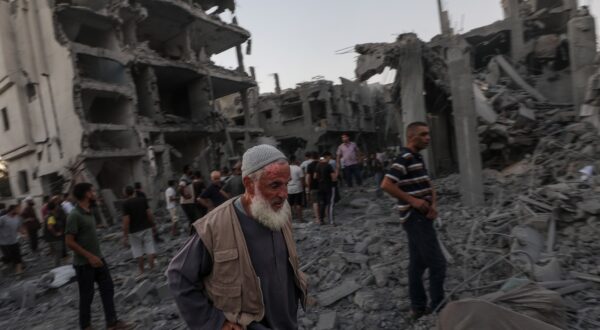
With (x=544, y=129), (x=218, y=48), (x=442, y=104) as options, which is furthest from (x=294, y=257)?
(x=218, y=48)

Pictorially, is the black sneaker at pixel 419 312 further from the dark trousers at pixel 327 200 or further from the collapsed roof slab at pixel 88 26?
the collapsed roof slab at pixel 88 26

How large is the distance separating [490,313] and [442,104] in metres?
11.8

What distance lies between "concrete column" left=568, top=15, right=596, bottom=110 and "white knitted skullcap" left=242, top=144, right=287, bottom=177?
38.6 ft

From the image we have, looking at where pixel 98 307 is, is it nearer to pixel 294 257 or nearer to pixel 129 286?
pixel 129 286

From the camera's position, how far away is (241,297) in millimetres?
1621

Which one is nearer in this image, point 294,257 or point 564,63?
Result: point 294,257

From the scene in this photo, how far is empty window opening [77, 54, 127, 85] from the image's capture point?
51.4 feet

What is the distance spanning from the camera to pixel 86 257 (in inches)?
157

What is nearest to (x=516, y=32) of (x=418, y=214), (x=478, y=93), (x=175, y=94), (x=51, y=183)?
(x=478, y=93)

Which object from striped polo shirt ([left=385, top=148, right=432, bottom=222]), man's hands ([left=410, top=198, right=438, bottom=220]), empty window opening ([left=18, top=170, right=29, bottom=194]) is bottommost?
man's hands ([left=410, top=198, right=438, bottom=220])

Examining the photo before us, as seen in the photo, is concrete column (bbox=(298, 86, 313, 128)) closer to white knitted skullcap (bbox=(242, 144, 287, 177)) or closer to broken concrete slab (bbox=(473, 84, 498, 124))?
broken concrete slab (bbox=(473, 84, 498, 124))

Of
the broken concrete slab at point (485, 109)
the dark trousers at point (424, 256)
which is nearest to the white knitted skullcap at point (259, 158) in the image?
the dark trousers at point (424, 256)

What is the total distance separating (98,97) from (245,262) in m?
17.5

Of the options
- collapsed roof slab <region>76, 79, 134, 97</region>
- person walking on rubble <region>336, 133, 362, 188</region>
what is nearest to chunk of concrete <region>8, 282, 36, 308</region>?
person walking on rubble <region>336, 133, 362, 188</region>
